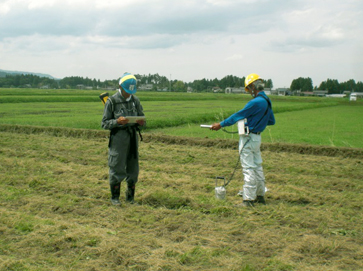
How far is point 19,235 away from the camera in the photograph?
4.31 metres

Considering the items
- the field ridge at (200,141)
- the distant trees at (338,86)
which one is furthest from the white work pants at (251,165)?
the distant trees at (338,86)

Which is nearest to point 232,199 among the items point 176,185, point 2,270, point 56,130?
point 176,185

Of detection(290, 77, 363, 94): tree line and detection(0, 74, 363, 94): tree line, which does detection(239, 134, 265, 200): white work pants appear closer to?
detection(0, 74, 363, 94): tree line

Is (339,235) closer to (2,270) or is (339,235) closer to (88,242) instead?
(88,242)

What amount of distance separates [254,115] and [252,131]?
239 mm

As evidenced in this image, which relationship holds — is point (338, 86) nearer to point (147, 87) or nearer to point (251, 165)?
point (147, 87)

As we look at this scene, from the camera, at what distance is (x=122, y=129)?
543 centimetres

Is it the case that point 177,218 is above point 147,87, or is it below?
below

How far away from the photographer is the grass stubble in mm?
3752

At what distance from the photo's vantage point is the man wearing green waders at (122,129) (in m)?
5.34

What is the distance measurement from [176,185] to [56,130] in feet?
30.8

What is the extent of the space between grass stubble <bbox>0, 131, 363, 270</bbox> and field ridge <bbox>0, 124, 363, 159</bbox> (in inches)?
95.5

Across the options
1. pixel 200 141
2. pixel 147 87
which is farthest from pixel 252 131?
pixel 147 87

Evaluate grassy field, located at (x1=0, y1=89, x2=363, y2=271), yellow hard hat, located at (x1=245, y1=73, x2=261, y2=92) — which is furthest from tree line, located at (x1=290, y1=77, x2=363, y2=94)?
yellow hard hat, located at (x1=245, y1=73, x2=261, y2=92)
